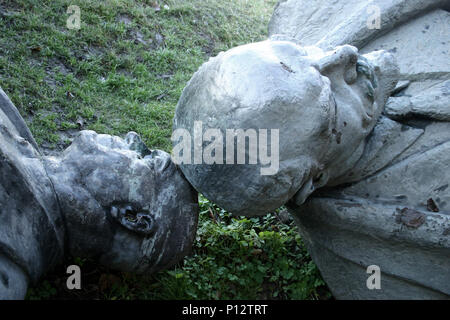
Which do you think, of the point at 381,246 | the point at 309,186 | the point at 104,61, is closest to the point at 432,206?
the point at 381,246

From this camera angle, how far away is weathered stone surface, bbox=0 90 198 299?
2.14 metres

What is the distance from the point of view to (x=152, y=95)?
14.9 feet

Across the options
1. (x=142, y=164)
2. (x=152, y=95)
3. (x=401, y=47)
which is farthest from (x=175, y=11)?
(x=142, y=164)

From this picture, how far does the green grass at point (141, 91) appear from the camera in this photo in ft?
9.25

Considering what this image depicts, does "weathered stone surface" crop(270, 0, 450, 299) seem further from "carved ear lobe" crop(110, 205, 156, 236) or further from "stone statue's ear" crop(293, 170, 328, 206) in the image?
"carved ear lobe" crop(110, 205, 156, 236)

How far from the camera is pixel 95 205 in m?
2.28

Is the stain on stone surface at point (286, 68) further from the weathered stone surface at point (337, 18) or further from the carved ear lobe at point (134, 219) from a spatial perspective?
the carved ear lobe at point (134, 219)

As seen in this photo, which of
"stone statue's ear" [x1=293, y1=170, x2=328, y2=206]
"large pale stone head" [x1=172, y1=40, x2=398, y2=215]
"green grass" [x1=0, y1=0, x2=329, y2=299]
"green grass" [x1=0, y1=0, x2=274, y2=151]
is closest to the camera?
"large pale stone head" [x1=172, y1=40, x2=398, y2=215]

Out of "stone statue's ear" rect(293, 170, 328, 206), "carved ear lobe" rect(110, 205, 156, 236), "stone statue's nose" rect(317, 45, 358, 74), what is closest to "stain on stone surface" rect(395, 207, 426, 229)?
"stone statue's ear" rect(293, 170, 328, 206)

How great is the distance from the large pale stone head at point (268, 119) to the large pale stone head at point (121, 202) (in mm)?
193

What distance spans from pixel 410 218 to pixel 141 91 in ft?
9.05

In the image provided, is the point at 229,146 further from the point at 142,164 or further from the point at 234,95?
the point at 142,164

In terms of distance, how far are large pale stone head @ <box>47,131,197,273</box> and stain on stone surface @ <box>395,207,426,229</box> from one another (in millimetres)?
901

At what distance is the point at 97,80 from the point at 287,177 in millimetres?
2809
